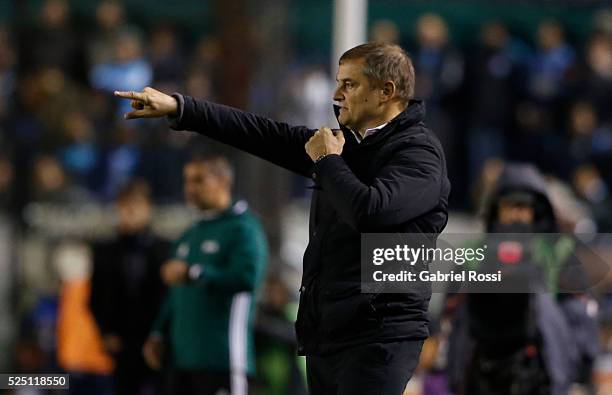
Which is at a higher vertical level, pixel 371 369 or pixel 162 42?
pixel 162 42

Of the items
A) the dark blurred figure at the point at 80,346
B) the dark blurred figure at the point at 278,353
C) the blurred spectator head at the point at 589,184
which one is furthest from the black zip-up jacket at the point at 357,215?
the blurred spectator head at the point at 589,184

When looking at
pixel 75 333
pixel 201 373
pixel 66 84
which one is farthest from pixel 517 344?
pixel 66 84

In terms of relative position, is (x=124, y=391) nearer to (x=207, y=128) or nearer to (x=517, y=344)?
(x=517, y=344)

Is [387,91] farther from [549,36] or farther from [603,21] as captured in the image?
[603,21]

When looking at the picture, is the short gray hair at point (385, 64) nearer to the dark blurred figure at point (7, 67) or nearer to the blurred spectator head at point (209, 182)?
the blurred spectator head at point (209, 182)

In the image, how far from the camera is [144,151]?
14859 millimetres

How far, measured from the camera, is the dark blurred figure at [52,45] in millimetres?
15680

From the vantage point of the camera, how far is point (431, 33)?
16312 mm

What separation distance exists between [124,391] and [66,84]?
222 inches

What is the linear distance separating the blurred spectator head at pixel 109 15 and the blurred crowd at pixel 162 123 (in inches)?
0.8

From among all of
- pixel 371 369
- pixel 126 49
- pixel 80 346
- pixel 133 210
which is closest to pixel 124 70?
pixel 126 49

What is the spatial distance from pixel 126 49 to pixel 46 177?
199cm

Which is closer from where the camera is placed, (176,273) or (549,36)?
(176,273)

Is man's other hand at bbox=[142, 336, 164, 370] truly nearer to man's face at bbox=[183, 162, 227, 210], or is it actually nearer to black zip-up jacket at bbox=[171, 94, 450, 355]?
man's face at bbox=[183, 162, 227, 210]
